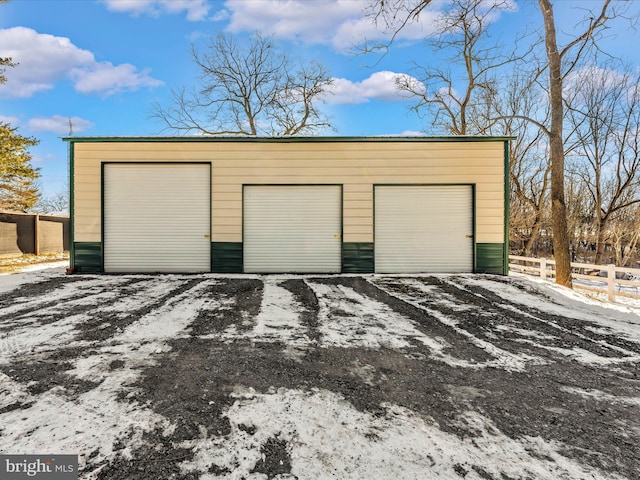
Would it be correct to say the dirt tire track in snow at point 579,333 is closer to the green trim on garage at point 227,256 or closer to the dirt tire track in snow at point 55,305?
the green trim on garage at point 227,256

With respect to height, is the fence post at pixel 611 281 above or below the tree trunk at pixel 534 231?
below

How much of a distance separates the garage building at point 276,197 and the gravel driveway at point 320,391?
2886 millimetres

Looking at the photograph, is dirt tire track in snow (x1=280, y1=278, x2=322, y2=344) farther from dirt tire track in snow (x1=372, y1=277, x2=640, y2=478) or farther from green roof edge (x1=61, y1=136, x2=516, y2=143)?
green roof edge (x1=61, y1=136, x2=516, y2=143)

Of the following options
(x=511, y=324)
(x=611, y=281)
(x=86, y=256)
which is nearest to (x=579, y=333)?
(x=511, y=324)

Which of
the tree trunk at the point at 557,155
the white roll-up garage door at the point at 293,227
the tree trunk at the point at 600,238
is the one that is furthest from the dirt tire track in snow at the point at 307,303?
the tree trunk at the point at 600,238

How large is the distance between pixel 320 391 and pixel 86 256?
7.54 m

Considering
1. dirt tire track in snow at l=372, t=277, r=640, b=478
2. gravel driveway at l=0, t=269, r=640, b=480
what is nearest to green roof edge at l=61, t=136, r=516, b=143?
gravel driveway at l=0, t=269, r=640, b=480

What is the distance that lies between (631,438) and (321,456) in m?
1.75

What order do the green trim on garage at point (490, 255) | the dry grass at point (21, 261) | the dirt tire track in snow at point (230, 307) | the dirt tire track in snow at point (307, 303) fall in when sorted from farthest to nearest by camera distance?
the dry grass at point (21, 261) → the green trim on garage at point (490, 255) → the dirt tire track in snow at point (230, 307) → the dirt tire track in snow at point (307, 303)

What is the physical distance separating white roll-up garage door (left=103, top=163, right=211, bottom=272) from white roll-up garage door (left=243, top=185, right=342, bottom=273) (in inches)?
44.3

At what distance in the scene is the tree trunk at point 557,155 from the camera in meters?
7.02

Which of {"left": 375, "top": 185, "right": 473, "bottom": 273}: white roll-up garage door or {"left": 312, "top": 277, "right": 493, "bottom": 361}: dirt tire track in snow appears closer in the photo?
{"left": 312, "top": 277, "right": 493, "bottom": 361}: dirt tire track in snow

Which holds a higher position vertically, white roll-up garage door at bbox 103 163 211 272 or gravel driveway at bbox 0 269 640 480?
white roll-up garage door at bbox 103 163 211 272

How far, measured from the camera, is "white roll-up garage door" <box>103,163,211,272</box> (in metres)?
7.27
